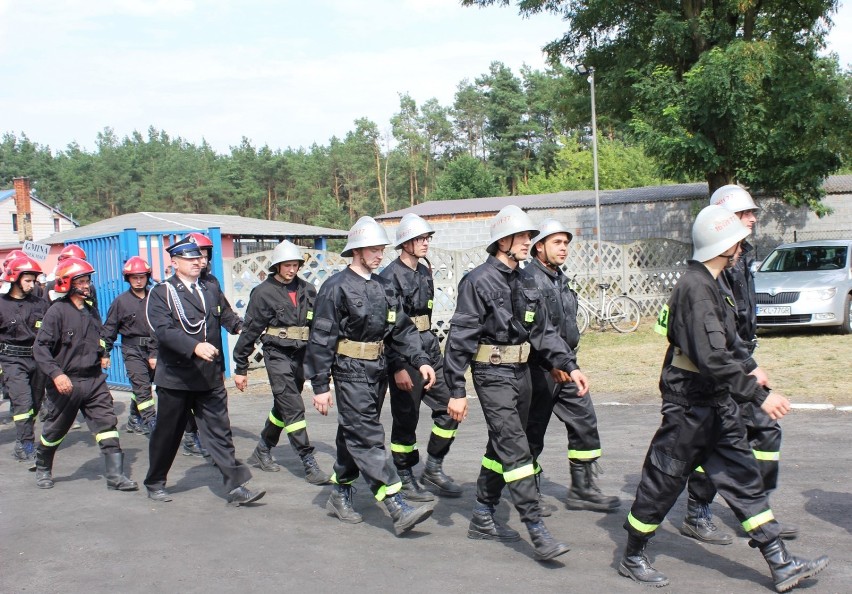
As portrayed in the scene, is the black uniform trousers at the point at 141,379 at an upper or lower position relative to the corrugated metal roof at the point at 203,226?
lower

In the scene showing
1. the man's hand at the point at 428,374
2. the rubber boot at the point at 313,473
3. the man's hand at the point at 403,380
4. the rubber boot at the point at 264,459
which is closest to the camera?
the man's hand at the point at 428,374

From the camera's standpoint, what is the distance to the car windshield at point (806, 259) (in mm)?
15271

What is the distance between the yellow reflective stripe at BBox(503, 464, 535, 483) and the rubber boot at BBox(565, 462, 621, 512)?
1.15 metres

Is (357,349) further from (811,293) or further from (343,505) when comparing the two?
(811,293)

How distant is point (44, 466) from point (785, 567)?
6331mm

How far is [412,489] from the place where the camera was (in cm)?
661

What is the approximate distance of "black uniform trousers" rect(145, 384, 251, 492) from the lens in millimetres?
6473

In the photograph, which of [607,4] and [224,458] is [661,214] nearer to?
[607,4]

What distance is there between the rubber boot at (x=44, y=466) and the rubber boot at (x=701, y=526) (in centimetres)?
557

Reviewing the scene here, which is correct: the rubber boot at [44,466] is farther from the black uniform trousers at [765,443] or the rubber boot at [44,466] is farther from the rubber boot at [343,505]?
the black uniform trousers at [765,443]

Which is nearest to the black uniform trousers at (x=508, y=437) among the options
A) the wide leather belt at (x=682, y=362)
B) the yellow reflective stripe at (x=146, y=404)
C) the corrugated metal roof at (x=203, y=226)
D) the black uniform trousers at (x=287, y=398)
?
the wide leather belt at (x=682, y=362)

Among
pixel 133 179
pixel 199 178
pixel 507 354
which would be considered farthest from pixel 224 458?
pixel 133 179

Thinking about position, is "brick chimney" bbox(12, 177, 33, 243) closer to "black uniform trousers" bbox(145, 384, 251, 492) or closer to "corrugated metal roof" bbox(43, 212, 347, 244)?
"corrugated metal roof" bbox(43, 212, 347, 244)

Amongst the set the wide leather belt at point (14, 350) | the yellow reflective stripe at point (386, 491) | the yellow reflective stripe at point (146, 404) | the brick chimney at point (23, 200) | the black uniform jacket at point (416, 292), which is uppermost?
the brick chimney at point (23, 200)
